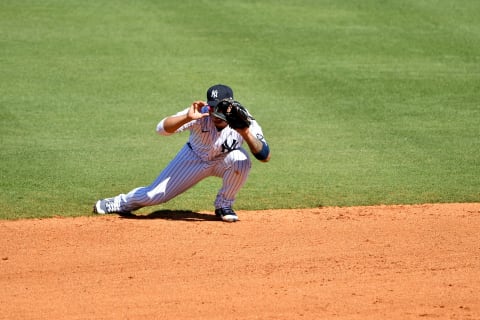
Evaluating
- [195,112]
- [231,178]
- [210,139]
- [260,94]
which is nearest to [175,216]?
[231,178]

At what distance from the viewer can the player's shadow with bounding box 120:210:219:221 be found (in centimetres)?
892

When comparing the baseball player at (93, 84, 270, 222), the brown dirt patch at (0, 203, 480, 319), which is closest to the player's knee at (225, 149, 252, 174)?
the baseball player at (93, 84, 270, 222)

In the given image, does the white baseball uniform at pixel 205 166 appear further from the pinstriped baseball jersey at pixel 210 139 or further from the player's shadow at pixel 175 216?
the player's shadow at pixel 175 216

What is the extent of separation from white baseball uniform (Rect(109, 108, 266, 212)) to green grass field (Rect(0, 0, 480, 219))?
0.73 meters

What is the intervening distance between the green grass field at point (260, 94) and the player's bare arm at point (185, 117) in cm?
136

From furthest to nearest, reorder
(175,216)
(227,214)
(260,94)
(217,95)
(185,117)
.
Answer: (260,94)
(175,216)
(227,214)
(217,95)
(185,117)

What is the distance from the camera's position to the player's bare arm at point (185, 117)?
810 cm

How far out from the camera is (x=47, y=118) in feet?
41.2

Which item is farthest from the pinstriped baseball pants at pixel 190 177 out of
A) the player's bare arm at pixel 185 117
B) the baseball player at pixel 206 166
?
the player's bare arm at pixel 185 117

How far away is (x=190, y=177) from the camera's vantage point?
8.77 metres

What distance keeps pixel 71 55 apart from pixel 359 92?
4.88m

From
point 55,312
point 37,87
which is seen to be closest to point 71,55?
point 37,87

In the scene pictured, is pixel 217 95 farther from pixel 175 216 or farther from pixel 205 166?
pixel 175 216

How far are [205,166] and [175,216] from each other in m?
0.64
